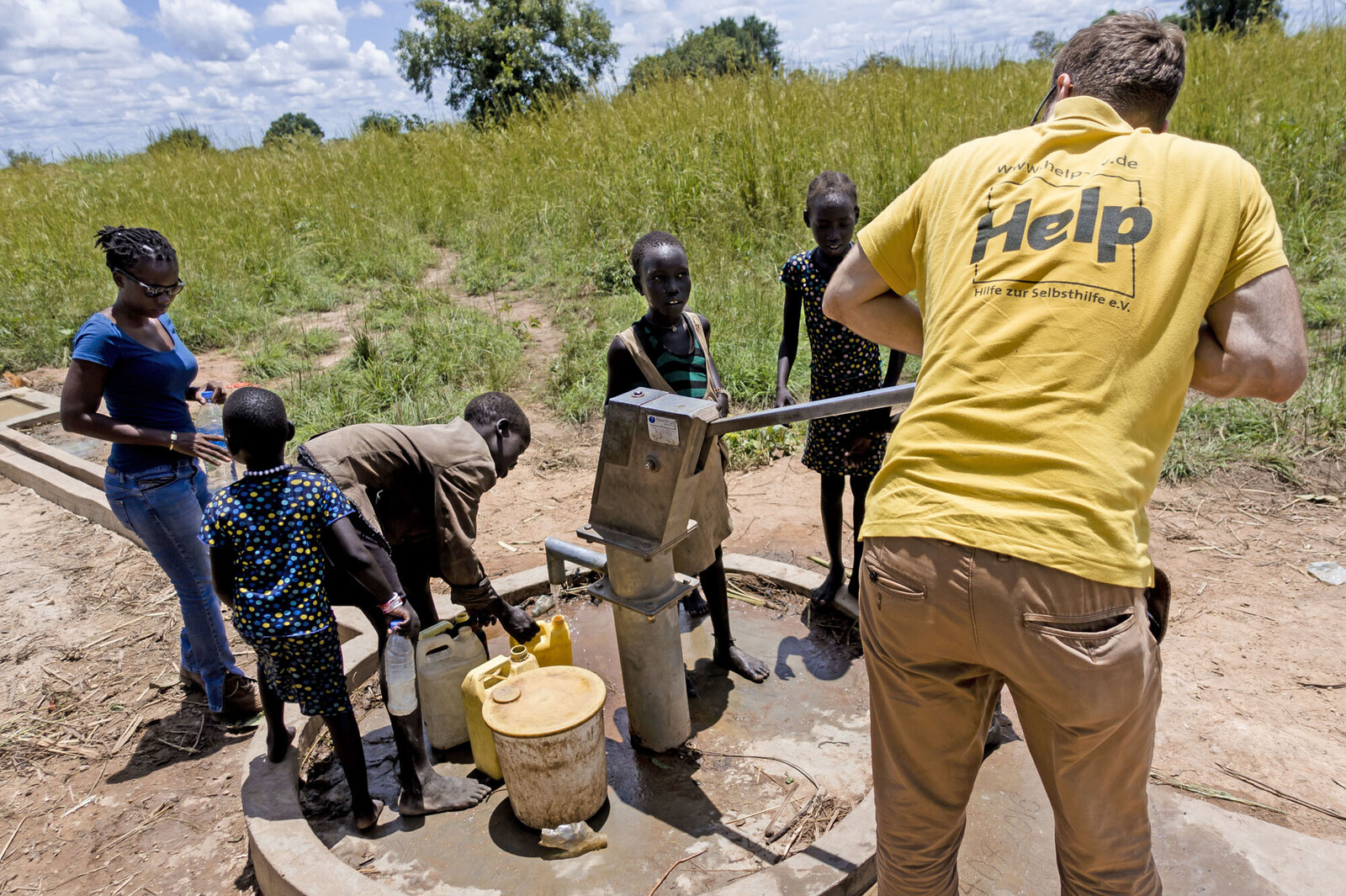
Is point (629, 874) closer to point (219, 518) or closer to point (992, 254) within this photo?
point (219, 518)

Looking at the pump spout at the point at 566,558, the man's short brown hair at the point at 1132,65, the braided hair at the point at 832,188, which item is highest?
the man's short brown hair at the point at 1132,65

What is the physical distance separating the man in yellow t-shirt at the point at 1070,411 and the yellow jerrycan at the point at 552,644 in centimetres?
138

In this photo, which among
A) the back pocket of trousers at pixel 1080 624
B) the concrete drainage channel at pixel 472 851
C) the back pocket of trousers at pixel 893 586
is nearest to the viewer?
the back pocket of trousers at pixel 1080 624

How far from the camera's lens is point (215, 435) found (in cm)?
303

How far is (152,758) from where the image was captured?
3023 millimetres

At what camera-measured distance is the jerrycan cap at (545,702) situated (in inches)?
87.6

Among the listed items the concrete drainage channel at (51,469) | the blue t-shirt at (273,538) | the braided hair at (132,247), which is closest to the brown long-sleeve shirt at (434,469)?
the blue t-shirt at (273,538)

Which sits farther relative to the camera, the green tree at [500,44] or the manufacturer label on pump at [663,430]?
the green tree at [500,44]

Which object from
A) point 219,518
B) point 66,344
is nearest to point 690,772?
point 219,518

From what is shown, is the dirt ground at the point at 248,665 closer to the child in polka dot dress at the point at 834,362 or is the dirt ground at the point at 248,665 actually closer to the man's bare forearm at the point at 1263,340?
the child in polka dot dress at the point at 834,362

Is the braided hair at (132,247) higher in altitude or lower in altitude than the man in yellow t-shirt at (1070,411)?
higher

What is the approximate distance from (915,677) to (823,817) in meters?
1.13

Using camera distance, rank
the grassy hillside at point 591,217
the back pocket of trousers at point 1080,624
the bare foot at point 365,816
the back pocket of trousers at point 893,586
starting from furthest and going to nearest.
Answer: the grassy hillside at point 591,217
the bare foot at point 365,816
the back pocket of trousers at point 893,586
the back pocket of trousers at point 1080,624

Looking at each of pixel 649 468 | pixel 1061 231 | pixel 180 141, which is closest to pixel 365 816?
pixel 649 468
